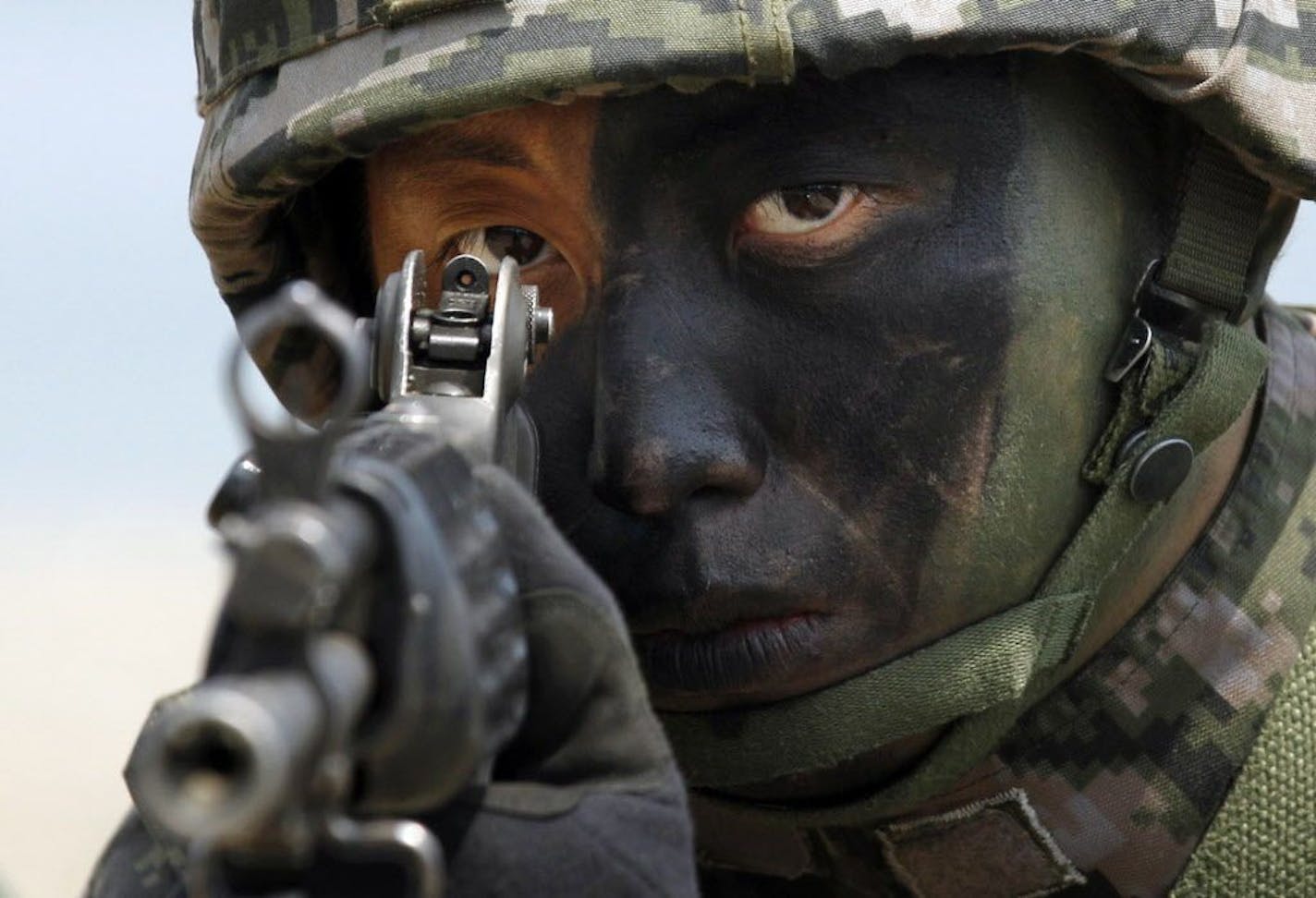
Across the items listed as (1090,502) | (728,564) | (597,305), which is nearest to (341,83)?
(597,305)

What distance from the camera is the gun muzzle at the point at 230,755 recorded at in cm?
99

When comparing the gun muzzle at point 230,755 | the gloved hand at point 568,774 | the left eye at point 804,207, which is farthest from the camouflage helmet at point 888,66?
the gun muzzle at point 230,755

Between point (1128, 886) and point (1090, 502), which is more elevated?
point (1090, 502)

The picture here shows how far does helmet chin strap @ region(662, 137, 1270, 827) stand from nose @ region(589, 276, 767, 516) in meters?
0.27

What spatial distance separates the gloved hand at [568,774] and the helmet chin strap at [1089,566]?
61 centimetres

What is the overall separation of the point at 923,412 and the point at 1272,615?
19.2 inches

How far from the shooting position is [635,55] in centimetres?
188

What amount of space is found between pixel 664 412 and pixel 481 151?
36 centimetres

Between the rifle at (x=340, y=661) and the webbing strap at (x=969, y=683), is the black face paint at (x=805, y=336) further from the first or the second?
the rifle at (x=340, y=661)

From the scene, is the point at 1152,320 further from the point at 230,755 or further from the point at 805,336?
the point at 230,755

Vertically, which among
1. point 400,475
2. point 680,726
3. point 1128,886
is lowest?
point 1128,886

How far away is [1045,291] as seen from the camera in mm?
1986

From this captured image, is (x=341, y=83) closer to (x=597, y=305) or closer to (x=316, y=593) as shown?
(x=597, y=305)

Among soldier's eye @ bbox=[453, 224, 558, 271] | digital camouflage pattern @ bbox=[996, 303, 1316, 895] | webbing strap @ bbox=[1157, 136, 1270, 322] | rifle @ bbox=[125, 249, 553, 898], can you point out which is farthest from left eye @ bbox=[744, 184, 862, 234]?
rifle @ bbox=[125, 249, 553, 898]
